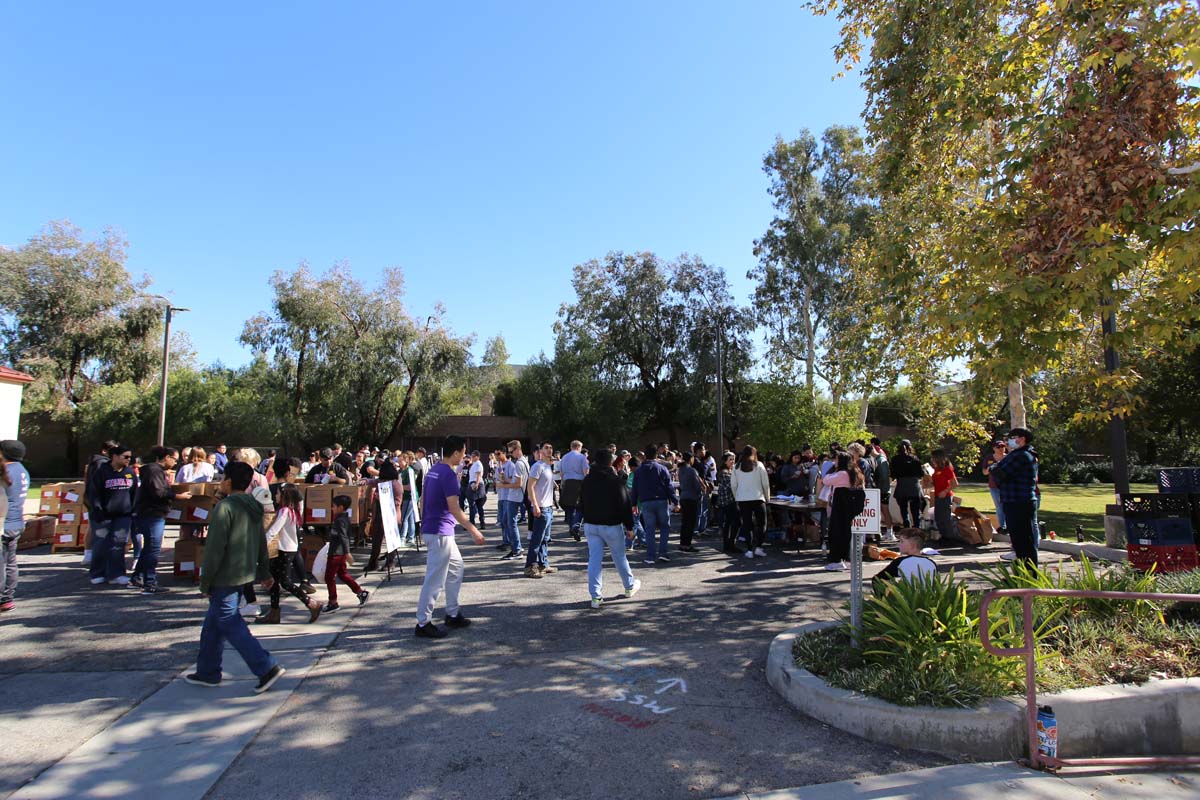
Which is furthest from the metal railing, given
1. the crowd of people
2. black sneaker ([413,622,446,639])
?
black sneaker ([413,622,446,639])

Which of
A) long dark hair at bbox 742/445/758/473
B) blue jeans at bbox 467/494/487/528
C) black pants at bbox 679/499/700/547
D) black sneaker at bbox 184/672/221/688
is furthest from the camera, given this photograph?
blue jeans at bbox 467/494/487/528

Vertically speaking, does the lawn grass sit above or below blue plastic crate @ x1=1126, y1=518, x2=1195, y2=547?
below

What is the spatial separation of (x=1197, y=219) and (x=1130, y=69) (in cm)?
163

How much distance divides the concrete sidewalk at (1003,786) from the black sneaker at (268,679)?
11.4 feet

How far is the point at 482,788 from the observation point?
345 cm

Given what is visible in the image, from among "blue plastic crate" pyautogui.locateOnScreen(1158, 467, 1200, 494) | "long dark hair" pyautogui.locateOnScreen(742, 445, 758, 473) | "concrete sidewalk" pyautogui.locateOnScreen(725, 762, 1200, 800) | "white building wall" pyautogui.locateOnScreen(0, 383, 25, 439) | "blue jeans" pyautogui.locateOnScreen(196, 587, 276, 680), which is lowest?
"concrete sidewalk" pyautogui.locateOnScreen(725, 762, 1200, 800)

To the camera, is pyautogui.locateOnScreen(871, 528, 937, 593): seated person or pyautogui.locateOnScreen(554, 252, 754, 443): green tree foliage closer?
pyautogui.locateOnScreen(871, 528, 937, 593): seated person

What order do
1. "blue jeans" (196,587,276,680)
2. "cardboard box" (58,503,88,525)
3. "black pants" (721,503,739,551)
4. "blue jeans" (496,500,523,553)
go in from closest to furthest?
"blue jeans" (196,587,276,680) < "cardboard box" (58,503,88,525) < "blue jeans" (496,500,523,553) < "black pants" (721,503,739,551)

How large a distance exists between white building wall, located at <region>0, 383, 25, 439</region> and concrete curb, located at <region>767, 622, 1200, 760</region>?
23345 mm

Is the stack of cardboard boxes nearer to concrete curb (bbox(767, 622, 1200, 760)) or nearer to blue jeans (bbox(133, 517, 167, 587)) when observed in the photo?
blue jeans (bbox(133, 517, 167, 587))

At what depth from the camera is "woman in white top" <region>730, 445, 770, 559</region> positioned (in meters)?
10.4

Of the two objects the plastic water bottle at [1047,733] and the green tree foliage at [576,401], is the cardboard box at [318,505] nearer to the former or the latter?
the plastic water bottle at [1047,733]

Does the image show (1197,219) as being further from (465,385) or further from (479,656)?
(465,385)

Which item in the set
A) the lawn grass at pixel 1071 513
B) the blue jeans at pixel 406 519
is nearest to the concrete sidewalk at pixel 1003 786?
the lawn grass at pixel 1071 513
